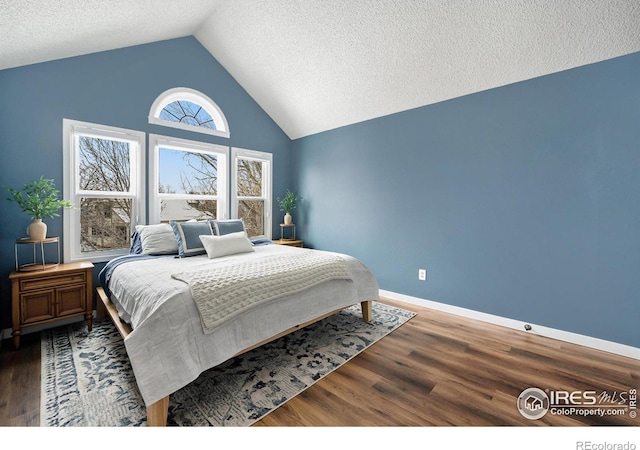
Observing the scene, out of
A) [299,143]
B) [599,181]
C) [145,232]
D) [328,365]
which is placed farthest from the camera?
[299,143]

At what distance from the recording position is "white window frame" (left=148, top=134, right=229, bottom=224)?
3.39m

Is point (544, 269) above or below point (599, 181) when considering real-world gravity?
below

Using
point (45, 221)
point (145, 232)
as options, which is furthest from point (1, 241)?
point (145, 232)

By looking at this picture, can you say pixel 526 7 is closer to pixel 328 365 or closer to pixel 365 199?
pixel 365 199

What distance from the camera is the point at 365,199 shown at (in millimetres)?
3965

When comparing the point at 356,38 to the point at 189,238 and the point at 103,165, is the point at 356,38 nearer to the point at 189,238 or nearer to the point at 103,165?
the point at 189,238

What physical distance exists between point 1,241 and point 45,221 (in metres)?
0.34

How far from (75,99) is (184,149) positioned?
113cm

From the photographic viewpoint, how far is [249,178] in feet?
14.9

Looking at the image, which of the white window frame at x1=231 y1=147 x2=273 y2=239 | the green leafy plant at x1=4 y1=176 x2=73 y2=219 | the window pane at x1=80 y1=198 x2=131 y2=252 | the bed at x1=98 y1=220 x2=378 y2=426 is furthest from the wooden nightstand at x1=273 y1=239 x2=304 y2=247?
the green leafy plant at x1=4 y1=176 x2=73 y2=219

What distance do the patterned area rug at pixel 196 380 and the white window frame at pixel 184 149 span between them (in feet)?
4.72

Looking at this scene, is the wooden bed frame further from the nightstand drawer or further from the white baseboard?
the white baseboard

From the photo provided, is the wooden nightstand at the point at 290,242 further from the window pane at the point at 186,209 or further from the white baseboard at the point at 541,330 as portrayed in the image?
the white baseboard at the point at 541,330

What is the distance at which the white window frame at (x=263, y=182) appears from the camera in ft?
13.6
